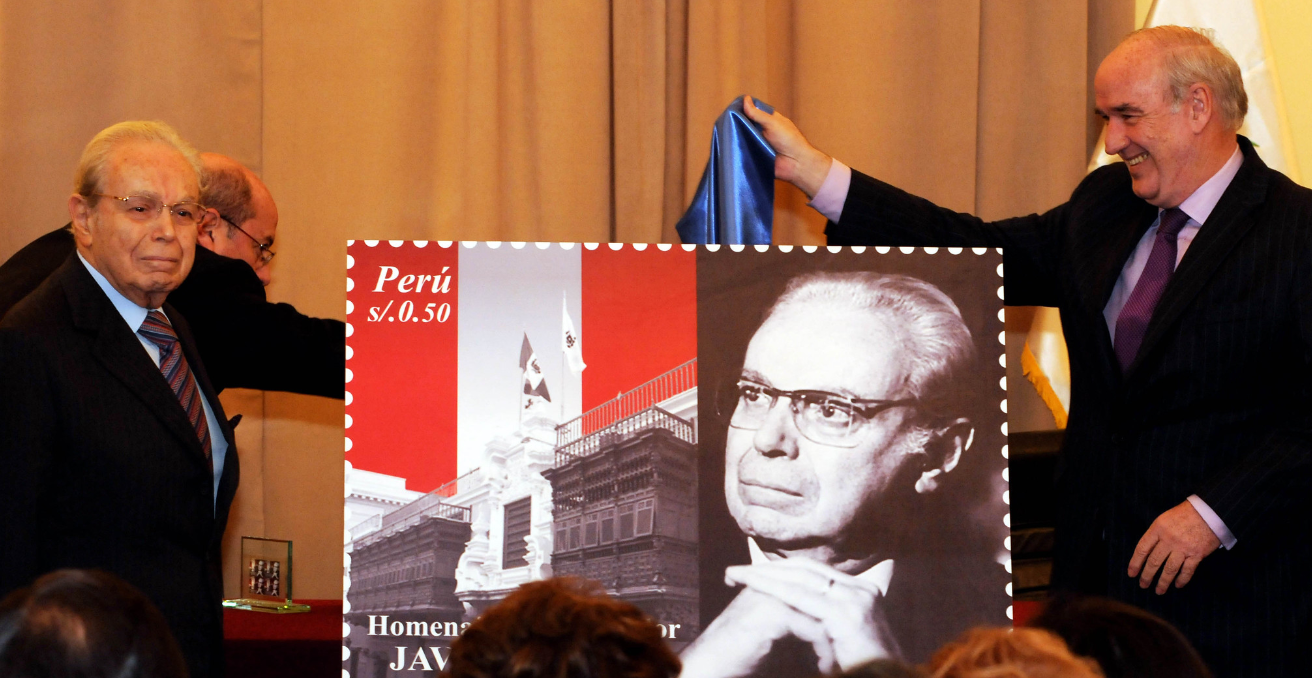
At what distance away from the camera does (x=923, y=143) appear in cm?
405

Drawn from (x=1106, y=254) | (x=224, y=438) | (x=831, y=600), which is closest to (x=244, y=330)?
(x=224, y=438)

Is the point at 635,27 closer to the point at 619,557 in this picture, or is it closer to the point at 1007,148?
the point at 1007,148

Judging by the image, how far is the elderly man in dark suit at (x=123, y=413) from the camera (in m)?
1.95

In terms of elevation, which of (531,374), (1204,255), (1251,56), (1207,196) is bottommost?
(531,374)

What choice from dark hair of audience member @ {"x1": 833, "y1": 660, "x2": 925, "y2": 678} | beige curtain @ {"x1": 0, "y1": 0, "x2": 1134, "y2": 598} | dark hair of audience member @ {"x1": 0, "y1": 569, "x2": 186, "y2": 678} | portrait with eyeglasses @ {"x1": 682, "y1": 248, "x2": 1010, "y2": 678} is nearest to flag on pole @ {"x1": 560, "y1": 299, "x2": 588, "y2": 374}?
portrait with eyeglasses @ {"x1": 682, "y1": 248, "x2": 1010, "y2": 678}

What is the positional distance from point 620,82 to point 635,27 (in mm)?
181

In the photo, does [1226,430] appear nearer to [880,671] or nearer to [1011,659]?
[1011,659]

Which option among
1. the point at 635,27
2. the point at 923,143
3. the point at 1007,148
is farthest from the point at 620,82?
the point at 1007,148

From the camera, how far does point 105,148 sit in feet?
7.22

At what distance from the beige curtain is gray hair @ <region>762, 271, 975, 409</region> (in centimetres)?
175

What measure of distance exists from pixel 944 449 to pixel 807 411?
249 mm

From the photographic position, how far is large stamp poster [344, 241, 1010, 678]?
6.63 ft

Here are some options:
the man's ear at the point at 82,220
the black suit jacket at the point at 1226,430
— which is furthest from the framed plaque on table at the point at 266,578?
the black suit jacket at the point at 1226,430

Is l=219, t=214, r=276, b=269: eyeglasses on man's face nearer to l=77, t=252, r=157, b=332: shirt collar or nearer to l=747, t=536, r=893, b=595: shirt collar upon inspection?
l=77, t=252, r=157, b=332: shirt collar
